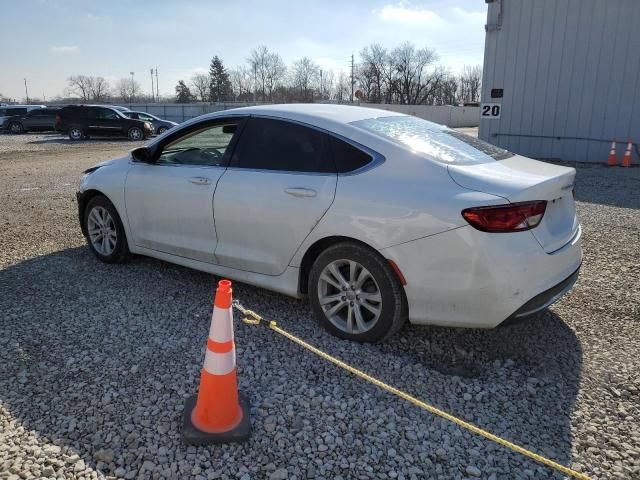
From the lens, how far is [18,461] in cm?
236

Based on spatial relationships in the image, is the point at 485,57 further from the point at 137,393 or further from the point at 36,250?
the point at 137,393

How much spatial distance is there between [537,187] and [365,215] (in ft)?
3.42

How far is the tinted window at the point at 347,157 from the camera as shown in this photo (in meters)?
3.45

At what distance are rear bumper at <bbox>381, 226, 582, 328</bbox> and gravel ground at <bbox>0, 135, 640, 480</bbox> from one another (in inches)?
15.7

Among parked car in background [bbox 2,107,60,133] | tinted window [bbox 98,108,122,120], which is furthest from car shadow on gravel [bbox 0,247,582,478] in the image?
parked car in background [bbox 2,107,60,133]

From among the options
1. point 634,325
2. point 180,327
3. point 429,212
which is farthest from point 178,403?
point 634,325

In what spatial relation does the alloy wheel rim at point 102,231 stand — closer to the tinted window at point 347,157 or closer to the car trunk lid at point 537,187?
the tinted window at point 347,157

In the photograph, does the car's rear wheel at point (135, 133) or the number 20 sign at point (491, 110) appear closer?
the number 20 sign at point (491, 110)

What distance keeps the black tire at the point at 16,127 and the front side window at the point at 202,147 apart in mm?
29867

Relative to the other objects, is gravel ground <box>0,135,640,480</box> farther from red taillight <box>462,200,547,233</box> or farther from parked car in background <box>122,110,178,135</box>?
parked car in background <box>122,110,178,135</box>

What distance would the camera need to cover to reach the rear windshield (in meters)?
3.43

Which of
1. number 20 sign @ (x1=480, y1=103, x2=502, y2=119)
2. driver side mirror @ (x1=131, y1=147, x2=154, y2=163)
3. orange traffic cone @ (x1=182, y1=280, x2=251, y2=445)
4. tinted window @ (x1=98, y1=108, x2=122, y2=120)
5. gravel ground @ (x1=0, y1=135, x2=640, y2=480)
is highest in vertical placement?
number 20 sign @ (x1=480, y1=103, x2=502, y2=119)

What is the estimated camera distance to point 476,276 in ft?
9.84

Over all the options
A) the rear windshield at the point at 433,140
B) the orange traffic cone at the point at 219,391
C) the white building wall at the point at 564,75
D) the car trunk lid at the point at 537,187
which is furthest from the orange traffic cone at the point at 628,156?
the orange traffic cone at the point at 219,391
